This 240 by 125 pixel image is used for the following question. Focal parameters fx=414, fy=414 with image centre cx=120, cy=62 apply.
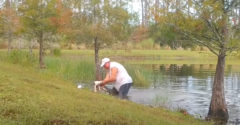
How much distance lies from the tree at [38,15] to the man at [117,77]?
532 inches

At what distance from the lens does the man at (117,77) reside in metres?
11.3

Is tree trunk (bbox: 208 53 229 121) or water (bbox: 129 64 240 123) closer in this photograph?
tree trunk (bbox: 208 53 229 121)

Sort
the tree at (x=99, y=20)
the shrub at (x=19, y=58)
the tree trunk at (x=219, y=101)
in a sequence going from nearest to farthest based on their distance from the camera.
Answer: the tree trunk at (x=219, y=101), the shrub at (x=19, y=58), the tree at (x=99, y=20)

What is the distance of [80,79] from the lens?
67.2 feet

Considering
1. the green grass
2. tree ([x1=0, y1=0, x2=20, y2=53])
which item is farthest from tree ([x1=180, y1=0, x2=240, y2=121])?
tree ([x1=0, y1=0, x2=20, y2=53])

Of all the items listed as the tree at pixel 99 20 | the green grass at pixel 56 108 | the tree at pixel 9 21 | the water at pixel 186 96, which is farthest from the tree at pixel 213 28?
the tree at pixel 9 21

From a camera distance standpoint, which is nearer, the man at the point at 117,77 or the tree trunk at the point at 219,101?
the man at the point at 117,77

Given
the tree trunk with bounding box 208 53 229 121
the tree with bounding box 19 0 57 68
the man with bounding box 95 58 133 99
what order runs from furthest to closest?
1. the tree with bounding box 19 0 57 68
2. the tree trunk with bounding box 208 53 229 121
3. the man with bounding box 95 58 133 99

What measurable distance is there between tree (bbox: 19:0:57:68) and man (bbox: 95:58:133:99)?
13.5m

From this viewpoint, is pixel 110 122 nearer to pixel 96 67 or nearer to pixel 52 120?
pixel 52 120

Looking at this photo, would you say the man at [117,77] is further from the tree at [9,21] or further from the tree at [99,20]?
the tree at [9,21]

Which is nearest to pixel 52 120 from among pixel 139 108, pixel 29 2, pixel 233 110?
pixel 139 108

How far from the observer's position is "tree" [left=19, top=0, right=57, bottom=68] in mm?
24703

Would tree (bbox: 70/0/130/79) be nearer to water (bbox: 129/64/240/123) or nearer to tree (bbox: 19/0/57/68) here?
tree (bbox: 19/0/57/68)
